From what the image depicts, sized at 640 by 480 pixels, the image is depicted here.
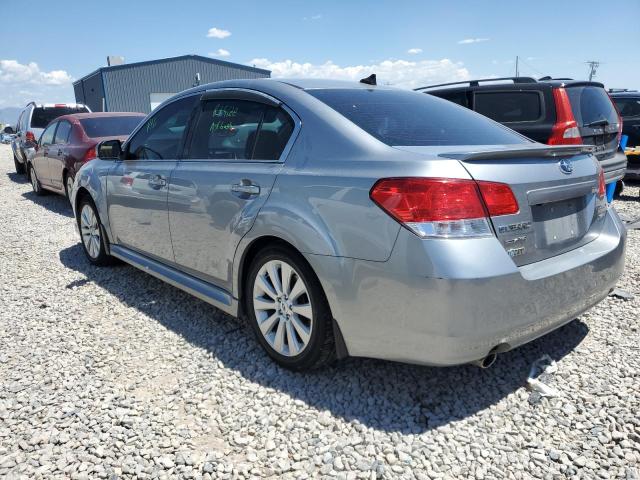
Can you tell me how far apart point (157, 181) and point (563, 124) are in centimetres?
438

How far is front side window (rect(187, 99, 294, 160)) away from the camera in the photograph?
9.61 ft

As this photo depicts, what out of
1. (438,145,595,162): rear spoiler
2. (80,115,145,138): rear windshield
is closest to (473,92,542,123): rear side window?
(438,145,595,162): rear spoiler

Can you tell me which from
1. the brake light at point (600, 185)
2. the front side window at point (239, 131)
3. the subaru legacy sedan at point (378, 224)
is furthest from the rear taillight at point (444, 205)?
the brake light at point (600, 185)

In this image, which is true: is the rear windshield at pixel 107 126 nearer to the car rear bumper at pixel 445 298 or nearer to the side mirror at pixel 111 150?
the side mirror at pixel 111 150

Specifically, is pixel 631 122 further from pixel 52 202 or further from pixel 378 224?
pixel 52 202

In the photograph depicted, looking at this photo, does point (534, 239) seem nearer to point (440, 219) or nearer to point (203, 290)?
point (440, 219)

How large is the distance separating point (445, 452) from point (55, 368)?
237 cm

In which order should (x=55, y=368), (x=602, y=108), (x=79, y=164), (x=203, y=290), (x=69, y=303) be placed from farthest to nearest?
(x=79, y=164) → (x=602, y=108) → (x=69, y=303) → (x=203, y=290) → (x=55, y=368)

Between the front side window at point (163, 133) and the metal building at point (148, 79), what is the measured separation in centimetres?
3162

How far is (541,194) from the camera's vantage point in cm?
241

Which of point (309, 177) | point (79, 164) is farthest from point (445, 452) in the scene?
point (79, 164)

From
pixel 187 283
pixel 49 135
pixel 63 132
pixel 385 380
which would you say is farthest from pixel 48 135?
pixel 385 380

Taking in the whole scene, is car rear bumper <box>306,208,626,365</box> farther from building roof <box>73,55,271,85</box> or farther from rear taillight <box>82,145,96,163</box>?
building roof <box>73,55,271,85</box>

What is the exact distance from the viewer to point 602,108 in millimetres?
6055
